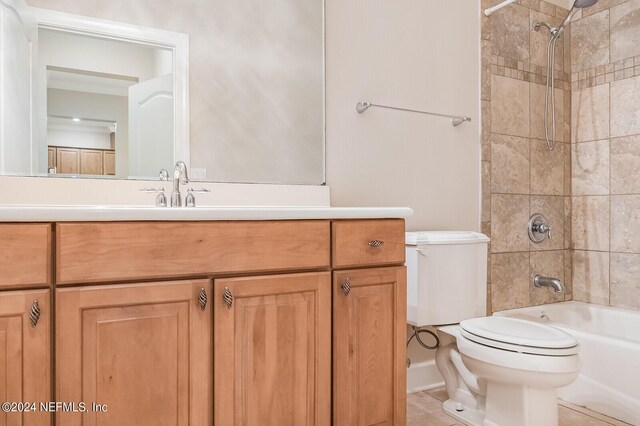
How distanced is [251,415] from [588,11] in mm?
3096

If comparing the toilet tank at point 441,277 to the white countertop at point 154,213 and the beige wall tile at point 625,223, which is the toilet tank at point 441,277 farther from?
the beige wall tile at point 625,223

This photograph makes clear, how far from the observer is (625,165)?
263cm

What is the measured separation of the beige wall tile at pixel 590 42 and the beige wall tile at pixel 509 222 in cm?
98

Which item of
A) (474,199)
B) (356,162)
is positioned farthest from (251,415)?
(474,199)

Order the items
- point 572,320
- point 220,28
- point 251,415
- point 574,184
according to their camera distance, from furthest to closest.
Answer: point 574,184
point 572,320
point 220,28
point 251,415

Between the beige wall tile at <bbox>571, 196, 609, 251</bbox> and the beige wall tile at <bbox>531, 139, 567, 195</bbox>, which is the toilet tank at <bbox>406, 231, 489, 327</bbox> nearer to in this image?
the beige wall tile at <bbox>531, 139, 567, 195</bbox>

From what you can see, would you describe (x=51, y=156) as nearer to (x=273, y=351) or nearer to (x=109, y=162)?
(x=109, y=162)

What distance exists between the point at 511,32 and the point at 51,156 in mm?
2532

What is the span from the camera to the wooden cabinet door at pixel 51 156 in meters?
1.58

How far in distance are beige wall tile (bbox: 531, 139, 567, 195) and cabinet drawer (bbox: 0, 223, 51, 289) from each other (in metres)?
2.60

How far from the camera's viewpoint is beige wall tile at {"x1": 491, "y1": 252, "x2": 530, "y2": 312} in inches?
101

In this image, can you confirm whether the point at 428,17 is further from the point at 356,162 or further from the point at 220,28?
the point at 220,28

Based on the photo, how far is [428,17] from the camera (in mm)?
2350

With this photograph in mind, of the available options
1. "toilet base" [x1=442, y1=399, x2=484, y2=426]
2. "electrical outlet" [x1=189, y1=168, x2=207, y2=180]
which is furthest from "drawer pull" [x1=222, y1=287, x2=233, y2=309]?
"toilet base" [x1=442, y1=399, x2=484, y2=426]
